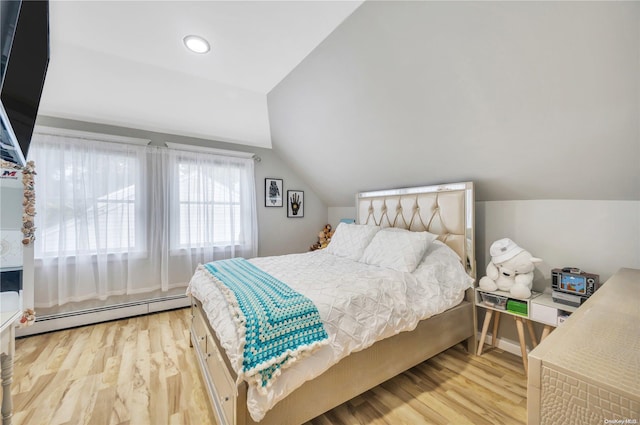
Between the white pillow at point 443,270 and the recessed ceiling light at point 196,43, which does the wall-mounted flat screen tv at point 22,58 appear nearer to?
the recessed ceiling light at point 196,43

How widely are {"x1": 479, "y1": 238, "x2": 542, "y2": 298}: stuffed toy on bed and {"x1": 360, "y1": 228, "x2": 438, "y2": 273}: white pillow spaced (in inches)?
19.1

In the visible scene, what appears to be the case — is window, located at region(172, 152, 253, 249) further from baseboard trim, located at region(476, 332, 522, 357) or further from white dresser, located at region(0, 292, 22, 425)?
baseboard trim, located at region(476, 332, 522, 357)

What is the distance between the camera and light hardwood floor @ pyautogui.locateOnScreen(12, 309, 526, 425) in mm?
1474

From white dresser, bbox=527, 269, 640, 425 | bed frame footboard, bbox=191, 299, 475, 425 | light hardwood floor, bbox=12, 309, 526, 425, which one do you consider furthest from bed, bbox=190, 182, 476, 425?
white dresser, bbox=527, 269, 640, 425

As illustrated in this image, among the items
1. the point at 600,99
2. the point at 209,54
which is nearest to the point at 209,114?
the point at 209,54

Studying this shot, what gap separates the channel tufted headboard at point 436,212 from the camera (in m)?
2.17

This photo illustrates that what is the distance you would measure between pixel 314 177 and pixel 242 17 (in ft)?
7.93

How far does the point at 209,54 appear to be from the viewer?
2043mm

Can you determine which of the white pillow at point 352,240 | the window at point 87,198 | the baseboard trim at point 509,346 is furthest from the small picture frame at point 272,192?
the baseboard trim at point 509,346

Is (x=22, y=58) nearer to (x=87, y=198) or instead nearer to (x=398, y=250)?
(x=87, y=198)

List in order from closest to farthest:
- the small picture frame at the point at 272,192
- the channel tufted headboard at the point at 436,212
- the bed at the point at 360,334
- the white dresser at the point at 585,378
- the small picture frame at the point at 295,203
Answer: the white dresser at the point at 585,378 < the bed at the point at 360,334 < the channel tufted headboard at the point at 436,212 < the small picture frame at the point at 272,192 < the small picture frame at the point at 295,203

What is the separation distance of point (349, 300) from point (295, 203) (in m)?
2.85

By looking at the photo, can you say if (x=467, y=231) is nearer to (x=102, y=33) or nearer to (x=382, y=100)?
(x=382, y=100)

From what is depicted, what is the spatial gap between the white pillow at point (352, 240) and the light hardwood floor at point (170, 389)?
3.62ft
